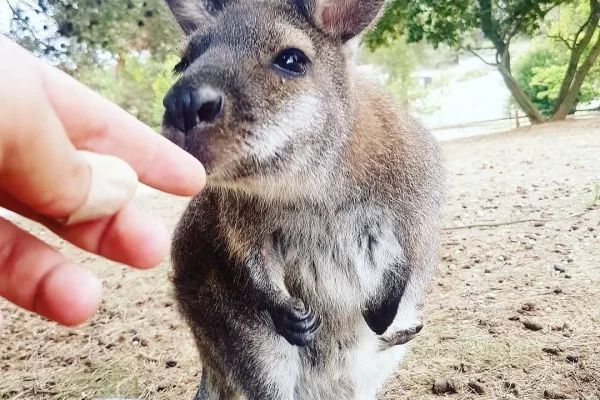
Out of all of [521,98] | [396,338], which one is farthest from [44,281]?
[521,98]

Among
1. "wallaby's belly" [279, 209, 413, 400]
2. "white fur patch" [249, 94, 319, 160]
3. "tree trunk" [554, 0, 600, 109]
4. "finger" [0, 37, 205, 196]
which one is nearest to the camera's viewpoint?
"finger" [0, 37, 205, 196]

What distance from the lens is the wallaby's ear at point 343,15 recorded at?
1760 mm

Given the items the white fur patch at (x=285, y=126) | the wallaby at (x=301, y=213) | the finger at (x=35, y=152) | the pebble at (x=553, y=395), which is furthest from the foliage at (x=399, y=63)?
the finger at (x=35, y=152)

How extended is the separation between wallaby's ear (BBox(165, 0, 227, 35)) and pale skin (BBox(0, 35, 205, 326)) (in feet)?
2.99

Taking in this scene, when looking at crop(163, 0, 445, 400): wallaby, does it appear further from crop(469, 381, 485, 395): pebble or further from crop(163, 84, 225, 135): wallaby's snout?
crop(469, 381, 485, 395): pebble

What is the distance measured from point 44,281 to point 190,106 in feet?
1.64

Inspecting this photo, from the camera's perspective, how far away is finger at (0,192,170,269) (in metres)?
1.00

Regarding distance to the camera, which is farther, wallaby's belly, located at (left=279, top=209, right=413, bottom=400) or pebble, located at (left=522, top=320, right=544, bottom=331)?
pebble, located at (left=522, top=320, right=544, bottom=331)

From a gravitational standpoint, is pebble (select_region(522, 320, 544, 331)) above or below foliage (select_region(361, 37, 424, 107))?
above

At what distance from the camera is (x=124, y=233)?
998 millimetres

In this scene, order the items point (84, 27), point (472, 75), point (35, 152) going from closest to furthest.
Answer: point (35, 152) < point (84, 27) < point (472, 75)

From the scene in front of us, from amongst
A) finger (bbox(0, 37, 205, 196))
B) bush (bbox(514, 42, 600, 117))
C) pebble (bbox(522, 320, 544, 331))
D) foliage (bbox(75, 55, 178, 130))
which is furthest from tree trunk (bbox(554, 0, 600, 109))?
finger (bbox(0, 37, 205, 196))

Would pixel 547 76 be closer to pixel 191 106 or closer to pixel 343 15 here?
pixel 343 15

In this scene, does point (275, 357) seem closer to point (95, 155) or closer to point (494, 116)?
point (95, 155)
